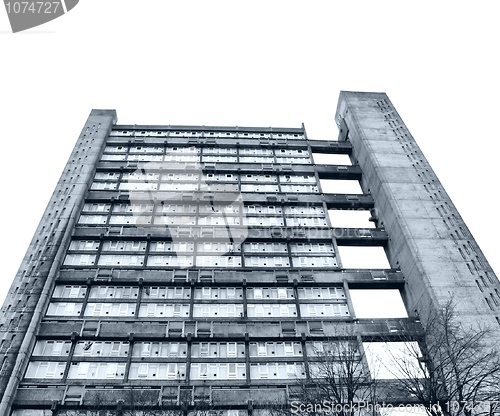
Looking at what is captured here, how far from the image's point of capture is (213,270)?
43.5 m

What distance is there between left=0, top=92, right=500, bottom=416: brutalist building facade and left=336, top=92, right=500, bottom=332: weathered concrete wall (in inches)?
7.1

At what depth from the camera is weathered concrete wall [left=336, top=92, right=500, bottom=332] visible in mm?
39594

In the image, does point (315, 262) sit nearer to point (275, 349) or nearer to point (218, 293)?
point (218, 293)

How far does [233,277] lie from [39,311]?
55.3ft

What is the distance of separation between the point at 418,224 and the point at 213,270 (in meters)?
20.8

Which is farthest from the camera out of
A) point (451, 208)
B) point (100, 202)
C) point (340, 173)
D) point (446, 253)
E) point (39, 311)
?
point (340, 173)

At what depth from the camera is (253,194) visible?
173ft

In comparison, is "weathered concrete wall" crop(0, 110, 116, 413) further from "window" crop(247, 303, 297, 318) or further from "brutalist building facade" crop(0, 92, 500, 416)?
"window" crop(247, 303, 297, 318)

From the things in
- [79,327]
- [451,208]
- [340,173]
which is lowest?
[79,327]

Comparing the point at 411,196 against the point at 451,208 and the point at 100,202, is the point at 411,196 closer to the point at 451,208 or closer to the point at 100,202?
the point at 451,208

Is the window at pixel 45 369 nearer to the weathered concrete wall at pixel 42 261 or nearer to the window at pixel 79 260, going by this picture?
the weathered concrete wall at pixel 42 261

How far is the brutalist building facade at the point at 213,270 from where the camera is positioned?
117 feet

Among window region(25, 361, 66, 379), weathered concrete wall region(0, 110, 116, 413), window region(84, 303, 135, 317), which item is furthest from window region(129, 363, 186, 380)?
weathered concrete wall region(0, 110, 116, 413)

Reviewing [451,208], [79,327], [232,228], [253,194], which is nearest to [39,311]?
[79,327]
